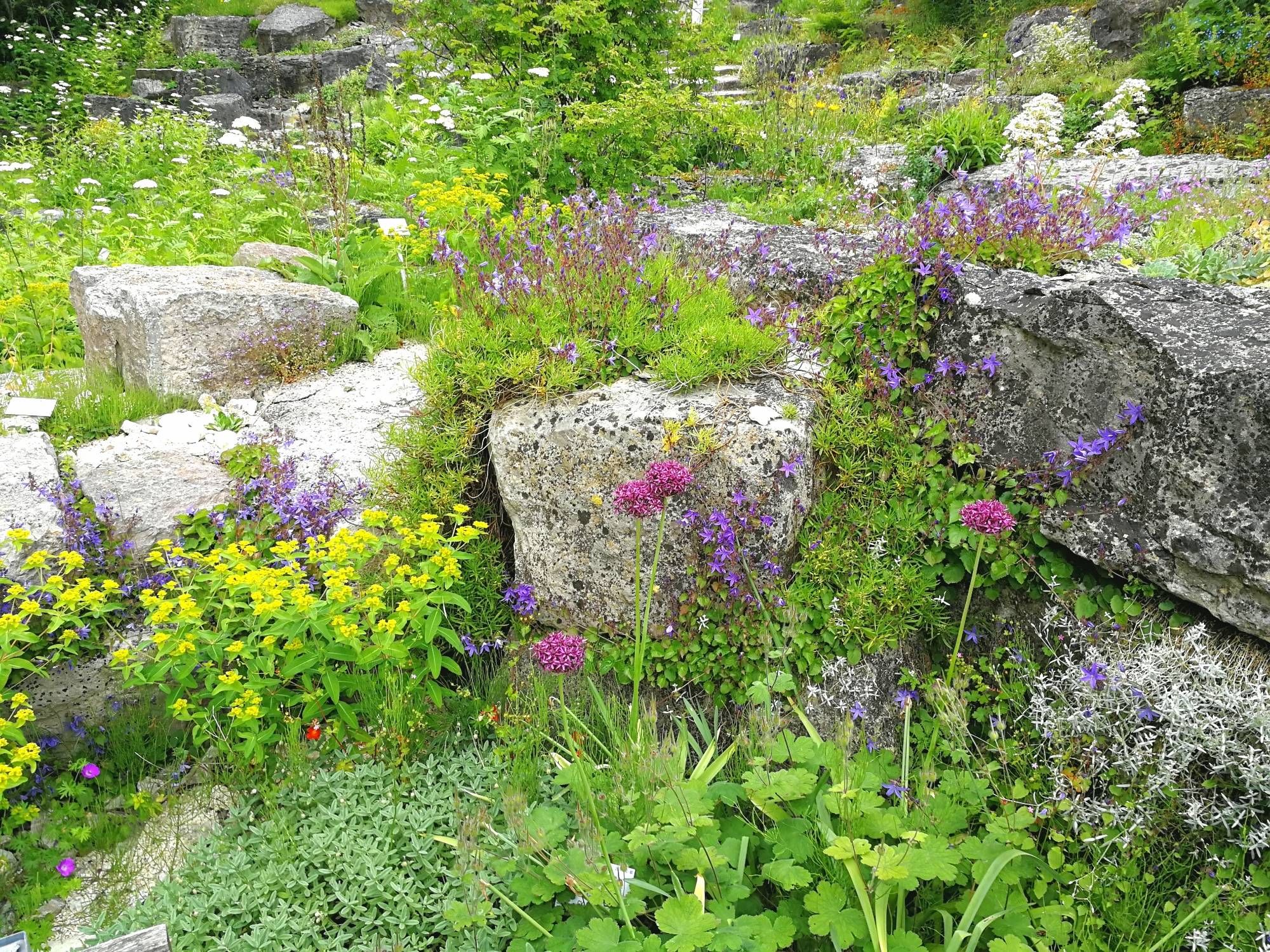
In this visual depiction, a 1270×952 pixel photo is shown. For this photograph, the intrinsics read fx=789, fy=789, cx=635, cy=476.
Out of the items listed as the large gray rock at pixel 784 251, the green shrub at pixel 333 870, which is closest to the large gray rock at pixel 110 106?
the large gray rock at pixel 784 251

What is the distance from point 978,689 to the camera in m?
3.33

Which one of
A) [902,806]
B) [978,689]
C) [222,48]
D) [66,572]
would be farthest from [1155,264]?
[222,48]

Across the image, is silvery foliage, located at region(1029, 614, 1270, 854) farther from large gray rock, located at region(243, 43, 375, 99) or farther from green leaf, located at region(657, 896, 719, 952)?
large gray rock, located at region(243, 43, 375, 99)

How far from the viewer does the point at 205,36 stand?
72.2 feet

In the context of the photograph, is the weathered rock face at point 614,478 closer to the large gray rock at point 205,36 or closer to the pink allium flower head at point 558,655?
the pink allium flower head at point 558,655

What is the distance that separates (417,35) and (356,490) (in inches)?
249

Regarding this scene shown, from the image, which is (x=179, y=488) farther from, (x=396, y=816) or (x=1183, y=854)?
(x=1183, y=854)

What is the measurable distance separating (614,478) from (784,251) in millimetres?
2223

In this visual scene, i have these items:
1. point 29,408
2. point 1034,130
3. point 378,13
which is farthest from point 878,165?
point 378,13

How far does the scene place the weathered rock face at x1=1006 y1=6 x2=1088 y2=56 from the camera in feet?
47.3

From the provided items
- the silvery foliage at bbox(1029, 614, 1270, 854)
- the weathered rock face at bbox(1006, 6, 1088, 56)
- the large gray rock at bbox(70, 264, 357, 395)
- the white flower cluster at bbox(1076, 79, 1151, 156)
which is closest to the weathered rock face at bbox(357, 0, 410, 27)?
the weathered rock face at bbox(1006, 6, 1088, 56)

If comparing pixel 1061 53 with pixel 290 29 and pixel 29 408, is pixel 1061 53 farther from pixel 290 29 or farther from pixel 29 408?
pixel 290 29

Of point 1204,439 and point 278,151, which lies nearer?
point 1204,439

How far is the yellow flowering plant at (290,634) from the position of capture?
3.09m
